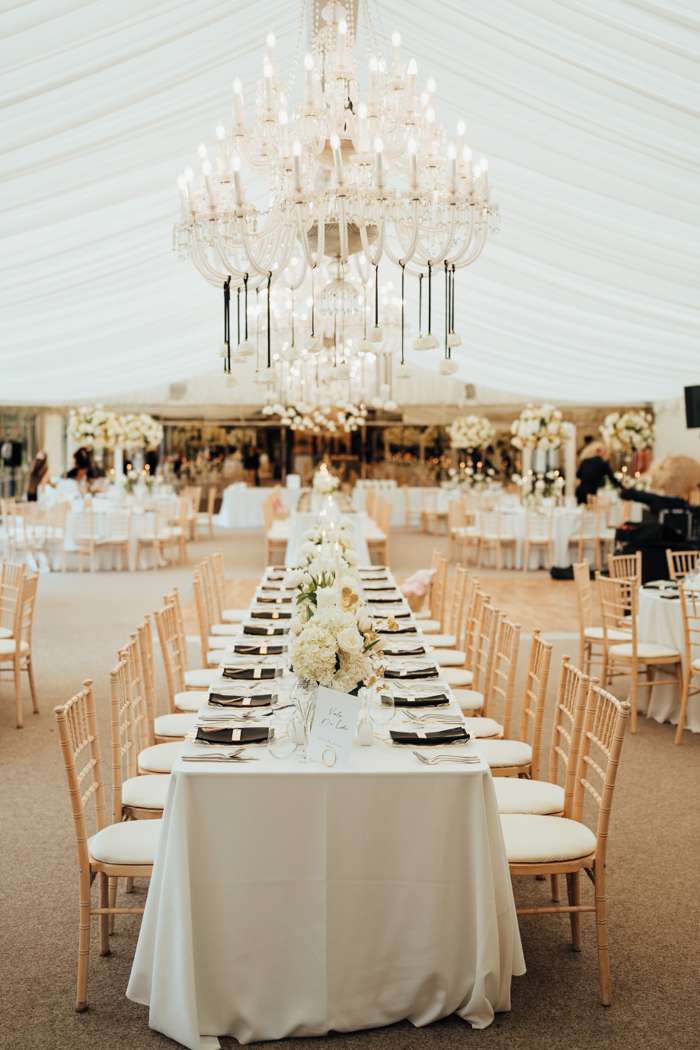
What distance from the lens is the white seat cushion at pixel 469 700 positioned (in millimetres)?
4512

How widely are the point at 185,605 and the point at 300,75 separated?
231 inches

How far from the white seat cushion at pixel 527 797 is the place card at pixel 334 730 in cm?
76

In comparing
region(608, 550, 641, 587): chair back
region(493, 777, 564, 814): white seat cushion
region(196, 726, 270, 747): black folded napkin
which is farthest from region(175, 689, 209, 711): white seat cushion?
region(608, 550, 641, 587): chair back

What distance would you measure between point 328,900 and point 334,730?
0.50 metres

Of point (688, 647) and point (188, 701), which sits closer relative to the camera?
point (188, 701)

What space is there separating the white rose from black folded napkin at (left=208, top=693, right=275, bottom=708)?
710 millimetres

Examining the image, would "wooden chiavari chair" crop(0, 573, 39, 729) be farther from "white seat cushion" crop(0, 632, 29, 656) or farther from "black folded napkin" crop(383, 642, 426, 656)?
"black folded napkin" crop(383, 642, 426, 656)

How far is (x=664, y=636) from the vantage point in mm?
5918

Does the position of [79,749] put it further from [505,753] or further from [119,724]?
[505,753]

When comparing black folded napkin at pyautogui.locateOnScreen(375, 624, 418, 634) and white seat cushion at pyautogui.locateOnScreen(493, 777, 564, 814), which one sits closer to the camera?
white seat cushion at pyautogui.locateOnScreen(493, 777, 564, 814)

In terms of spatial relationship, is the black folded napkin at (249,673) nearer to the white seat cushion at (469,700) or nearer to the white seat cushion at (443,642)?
the white seat cushion at (469,700)

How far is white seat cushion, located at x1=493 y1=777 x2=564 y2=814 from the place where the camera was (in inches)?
127

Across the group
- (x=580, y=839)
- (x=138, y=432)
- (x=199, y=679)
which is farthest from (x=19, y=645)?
(x=138, y=432)

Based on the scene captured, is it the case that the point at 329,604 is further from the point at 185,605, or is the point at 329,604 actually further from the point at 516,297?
the point at 185,605
